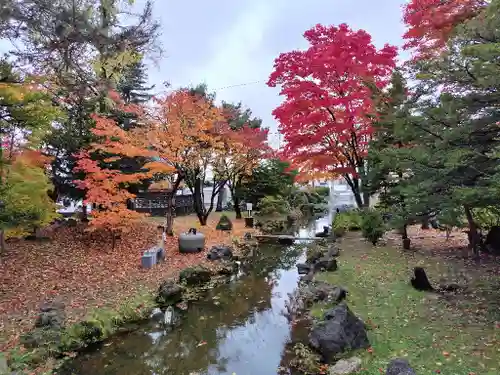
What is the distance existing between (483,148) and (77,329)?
8.25 meters

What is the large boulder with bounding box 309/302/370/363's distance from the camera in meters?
5.39

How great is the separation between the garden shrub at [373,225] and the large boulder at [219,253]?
526 centimetres

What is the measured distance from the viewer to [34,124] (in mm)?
6863

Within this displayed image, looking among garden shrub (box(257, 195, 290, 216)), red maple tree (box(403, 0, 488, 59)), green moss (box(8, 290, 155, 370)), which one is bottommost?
green moss (box(8, 290, 155, 370))

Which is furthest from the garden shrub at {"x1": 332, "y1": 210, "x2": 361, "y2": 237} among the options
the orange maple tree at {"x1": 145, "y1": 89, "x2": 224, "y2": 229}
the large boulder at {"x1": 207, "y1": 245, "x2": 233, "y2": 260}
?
the orange maple tree at {"x1": 145, "y1": 89, "x2": 224, "y2": 229}

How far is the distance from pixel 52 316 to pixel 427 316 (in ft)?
23.1

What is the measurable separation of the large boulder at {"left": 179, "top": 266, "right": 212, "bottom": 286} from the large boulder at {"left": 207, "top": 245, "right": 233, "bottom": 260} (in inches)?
82.9

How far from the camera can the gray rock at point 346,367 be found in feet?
15.7

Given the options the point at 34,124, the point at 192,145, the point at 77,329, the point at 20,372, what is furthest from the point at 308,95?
the point at 20,372

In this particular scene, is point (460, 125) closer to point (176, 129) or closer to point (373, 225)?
point (373, 225)

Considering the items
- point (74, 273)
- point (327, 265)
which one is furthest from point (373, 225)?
point (74, 273)

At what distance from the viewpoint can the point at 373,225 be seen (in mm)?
12555

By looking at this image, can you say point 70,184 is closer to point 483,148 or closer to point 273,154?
point 273,154

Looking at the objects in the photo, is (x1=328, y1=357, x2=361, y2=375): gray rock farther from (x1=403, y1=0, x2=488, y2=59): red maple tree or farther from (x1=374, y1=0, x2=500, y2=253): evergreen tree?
(x1=403, y1=0, x2=488, y2=59): red maple tree
